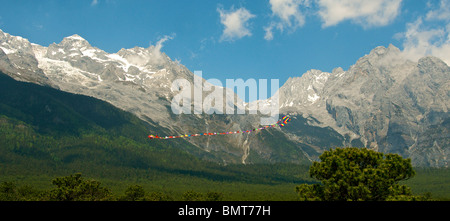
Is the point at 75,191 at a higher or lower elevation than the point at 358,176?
lower

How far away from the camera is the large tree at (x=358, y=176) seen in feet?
211

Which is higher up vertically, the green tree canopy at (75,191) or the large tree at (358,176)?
the large tree at (358,176)

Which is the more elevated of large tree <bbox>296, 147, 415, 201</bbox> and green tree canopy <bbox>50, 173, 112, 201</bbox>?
large tree <bbox>296, 147, 415, 201</bbox>

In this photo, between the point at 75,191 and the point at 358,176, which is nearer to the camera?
the point at 358,176

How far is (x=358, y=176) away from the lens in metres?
64.5

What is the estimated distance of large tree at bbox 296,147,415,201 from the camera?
64.4 m

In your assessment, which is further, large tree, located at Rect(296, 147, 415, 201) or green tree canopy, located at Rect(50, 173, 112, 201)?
green tree canopy, located at Rect(50, 173, 112, 201)
